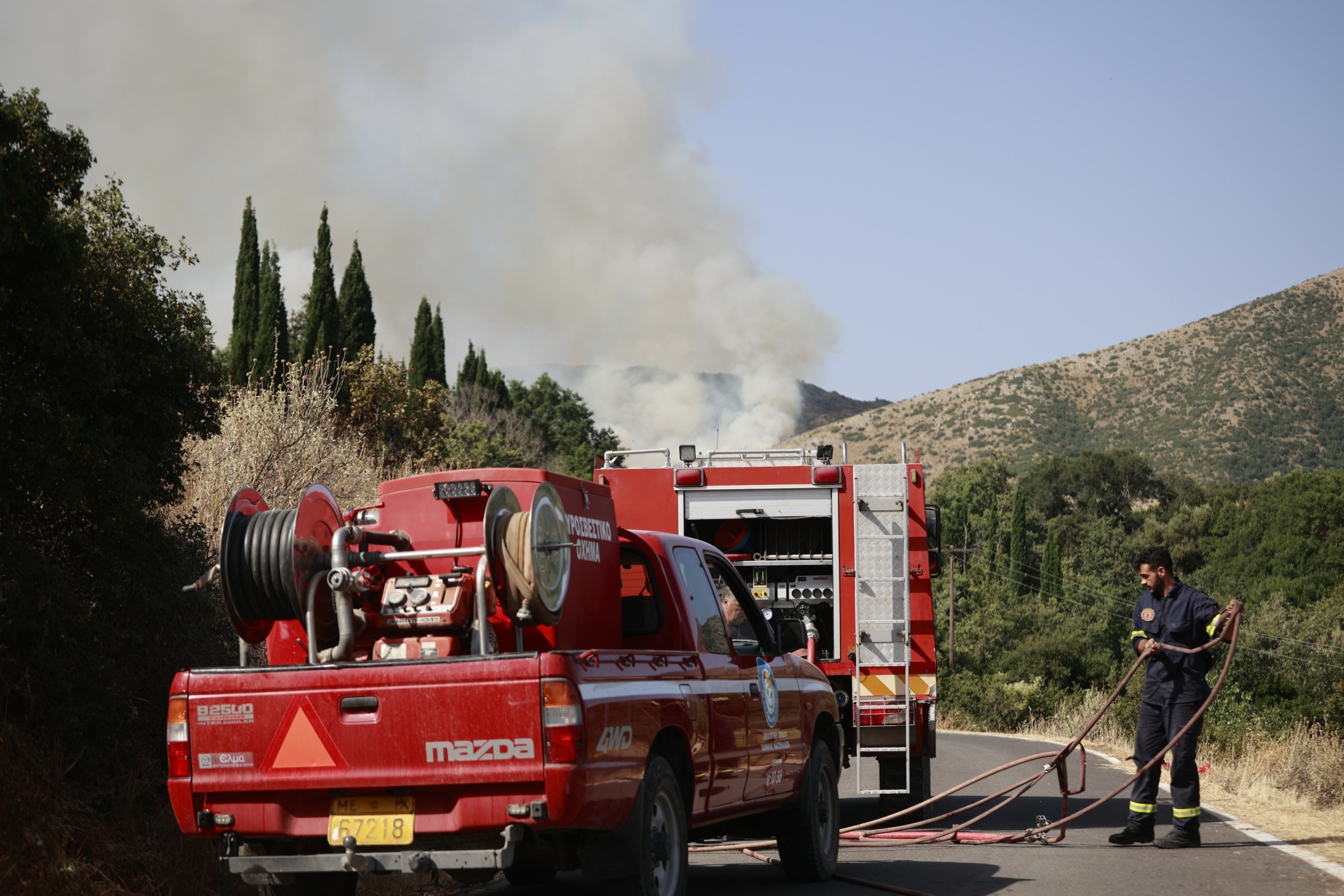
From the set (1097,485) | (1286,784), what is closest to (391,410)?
(1286,784)

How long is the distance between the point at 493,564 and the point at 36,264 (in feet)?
17.5

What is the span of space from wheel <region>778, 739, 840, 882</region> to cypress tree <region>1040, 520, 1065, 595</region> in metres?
72.4

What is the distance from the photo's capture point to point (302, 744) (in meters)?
6.32

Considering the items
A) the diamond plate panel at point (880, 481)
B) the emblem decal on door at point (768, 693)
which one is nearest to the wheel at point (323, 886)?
the emblem decal on door at point (768, 693)

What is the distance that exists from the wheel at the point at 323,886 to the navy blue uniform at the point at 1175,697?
5888 millimetres

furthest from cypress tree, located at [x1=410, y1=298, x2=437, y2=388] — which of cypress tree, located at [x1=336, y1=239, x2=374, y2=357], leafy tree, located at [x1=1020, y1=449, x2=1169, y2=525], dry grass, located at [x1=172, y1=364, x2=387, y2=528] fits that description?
leafy tree, located at [x1=1020, y1=449, x2=1169, y2=525]

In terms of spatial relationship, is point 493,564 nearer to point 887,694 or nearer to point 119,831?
point 119,831

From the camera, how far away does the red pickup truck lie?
Answer: 611 centimetres

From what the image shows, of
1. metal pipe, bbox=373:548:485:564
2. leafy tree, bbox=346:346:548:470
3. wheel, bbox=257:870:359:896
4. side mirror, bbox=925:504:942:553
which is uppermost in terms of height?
leafy tree, bbox=346:346:548:470

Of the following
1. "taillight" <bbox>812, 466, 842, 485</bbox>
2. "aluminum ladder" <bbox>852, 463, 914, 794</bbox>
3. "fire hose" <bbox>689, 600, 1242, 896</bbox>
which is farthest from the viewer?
"taillight" <bbox>812, 466, 842, 485</bbox>

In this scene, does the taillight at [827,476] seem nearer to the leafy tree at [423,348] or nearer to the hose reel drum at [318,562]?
the hose reel drum at [318,562]

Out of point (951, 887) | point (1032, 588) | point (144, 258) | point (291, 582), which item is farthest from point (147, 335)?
point (1032, 588)

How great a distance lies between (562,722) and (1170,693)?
6.06 metres

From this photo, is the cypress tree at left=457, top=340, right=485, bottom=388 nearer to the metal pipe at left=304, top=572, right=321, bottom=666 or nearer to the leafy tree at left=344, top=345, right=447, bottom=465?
the leafy tree at left=344, top=345, right=447, bottom=465
